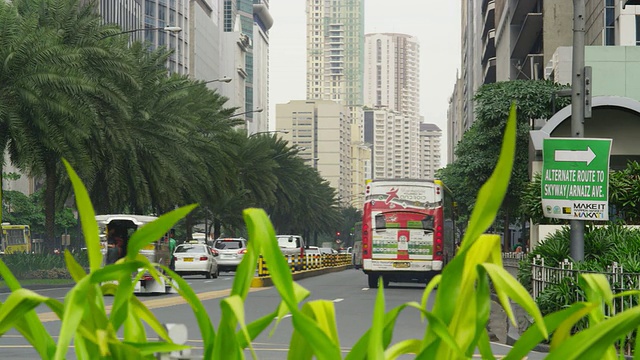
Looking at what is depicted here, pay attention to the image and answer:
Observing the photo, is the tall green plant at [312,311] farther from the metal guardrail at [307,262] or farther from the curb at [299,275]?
the metal guardrail at [307,262]

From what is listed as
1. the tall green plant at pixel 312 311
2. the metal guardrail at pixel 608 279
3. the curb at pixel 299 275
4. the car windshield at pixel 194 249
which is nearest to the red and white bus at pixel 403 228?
the curb at pixel 299 275

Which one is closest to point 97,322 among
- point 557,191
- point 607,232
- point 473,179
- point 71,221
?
point 557,191

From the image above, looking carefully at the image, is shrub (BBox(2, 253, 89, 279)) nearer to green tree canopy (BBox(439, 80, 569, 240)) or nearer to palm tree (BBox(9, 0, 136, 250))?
palm tree (BBox(9, 0, 136, 250))

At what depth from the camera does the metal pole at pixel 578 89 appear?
58.6ft

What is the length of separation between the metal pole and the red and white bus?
16.3 m

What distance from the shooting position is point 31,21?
3097 centimetres

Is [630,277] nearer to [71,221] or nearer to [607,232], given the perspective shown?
[607,232]

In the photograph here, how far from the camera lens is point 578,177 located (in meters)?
16.9

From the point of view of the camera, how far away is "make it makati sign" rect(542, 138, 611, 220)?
663 inches

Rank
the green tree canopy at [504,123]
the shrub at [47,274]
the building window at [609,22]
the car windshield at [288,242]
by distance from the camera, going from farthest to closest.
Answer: the car windshield at [288,242] < the building window at [609,22] < the green tree canopy at [504,123] < the shrub at [47,274]

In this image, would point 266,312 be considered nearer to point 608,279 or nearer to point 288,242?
point 608,279

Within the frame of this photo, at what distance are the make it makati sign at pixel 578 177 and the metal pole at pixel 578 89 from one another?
40.4 inches

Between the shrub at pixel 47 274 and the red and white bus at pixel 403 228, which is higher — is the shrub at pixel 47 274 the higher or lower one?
the lower one

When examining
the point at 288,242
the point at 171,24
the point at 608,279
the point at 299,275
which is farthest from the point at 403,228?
the point at 171,24
